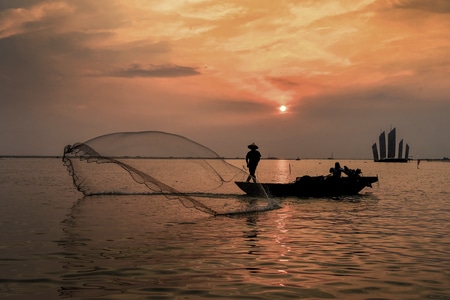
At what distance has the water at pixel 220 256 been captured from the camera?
29.4 feet

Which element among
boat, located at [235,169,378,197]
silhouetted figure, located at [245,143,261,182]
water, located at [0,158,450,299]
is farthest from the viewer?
boat, located at [235,169,378,197]

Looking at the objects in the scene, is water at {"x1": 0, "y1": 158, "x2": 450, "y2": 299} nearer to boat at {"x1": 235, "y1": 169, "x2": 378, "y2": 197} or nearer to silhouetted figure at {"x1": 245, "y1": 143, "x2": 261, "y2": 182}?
silhouetted figure at {"x1": 245, "y1": 143, "x2": 261, "y2": 182}

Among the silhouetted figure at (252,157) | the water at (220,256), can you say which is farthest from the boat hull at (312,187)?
the water at (220,256)

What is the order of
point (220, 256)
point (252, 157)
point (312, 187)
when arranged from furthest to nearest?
point (312, 187) < point (252, 157) < point (220, 256)

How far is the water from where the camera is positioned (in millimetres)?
8953

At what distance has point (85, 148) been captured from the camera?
1914 centimetres

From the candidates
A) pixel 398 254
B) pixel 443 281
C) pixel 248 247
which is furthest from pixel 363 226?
pixel 443 281

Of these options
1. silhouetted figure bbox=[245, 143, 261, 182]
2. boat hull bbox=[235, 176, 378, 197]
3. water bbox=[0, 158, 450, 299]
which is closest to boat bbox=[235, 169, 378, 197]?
boat hull bbox=[235, 176, 378, 197]

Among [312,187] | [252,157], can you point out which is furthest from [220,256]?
[312,187]

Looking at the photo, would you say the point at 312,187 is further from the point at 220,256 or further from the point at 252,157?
the point at 220,256

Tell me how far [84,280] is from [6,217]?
12.1 m

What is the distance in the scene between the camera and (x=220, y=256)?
1201cm

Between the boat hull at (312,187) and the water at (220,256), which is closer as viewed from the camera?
the water at (220,256)

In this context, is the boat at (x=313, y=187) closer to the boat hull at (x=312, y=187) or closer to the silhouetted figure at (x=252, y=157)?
the boat hull at (x=312, y=187)
